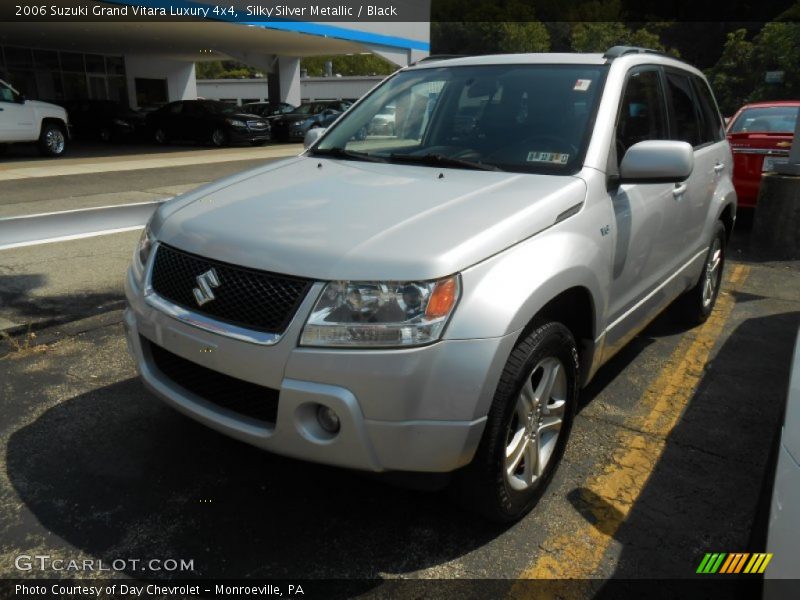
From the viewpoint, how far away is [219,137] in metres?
21.8

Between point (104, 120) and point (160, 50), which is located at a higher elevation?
point (160, 50)

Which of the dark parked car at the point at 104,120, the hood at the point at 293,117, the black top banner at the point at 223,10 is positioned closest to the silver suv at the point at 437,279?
the black top banner at the point at 223,10

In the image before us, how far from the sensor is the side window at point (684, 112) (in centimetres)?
408

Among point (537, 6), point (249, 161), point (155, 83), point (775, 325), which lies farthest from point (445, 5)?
point (775, 325)

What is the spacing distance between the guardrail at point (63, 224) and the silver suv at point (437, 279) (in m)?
1.55

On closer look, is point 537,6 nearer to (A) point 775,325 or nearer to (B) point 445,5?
(B) point 445,5

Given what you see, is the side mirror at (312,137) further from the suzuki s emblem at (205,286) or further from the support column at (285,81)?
the support column at (285,81)

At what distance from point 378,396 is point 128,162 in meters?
16.1

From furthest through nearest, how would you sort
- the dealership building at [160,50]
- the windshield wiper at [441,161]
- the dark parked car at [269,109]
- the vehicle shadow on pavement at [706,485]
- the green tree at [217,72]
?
the green tree at [217,72]
the dark parked car at [269,109]
the dealership building at [160,50]
the windshield wiper at [441,161]
the vehicle shadow on pavement at [706,485]

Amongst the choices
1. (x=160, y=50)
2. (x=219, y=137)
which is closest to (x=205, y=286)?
(x=219, y=137)

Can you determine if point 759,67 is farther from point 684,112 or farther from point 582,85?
point 582,85

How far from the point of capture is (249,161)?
55.2ft

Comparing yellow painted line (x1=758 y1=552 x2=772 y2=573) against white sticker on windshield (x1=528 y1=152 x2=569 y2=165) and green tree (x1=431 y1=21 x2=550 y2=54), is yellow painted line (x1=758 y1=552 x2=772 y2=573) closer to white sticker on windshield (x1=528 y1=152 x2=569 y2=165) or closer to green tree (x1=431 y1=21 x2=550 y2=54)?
white sticker on windshield (x1=528 y1=152 x2=569 y2=165)

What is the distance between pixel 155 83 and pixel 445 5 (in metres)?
51.6
